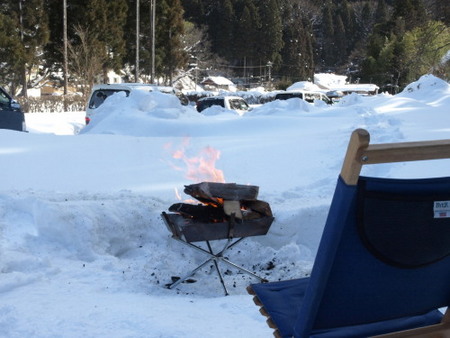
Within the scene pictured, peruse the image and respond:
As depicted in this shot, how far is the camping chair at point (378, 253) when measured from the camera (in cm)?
192

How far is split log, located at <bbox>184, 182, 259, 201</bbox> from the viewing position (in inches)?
167

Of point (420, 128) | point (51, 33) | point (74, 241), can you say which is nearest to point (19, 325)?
point (74, 241)

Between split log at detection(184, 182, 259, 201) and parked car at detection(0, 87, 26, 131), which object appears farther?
parked car at detection(0, 87, 26, 131)

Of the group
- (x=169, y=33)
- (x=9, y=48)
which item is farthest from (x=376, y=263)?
(x=169, y=33)

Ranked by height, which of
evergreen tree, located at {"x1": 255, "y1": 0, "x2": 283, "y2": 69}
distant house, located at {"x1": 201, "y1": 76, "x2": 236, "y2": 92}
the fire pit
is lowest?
distant house, located at {"x1": 201, "y1": 76, "x2": 236, "y2": 92}

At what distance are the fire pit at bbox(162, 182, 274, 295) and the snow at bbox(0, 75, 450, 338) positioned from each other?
36cm

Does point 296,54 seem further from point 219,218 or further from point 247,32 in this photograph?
point 219,218

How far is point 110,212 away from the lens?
16.5 feet

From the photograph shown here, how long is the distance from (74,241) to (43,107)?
24.3 metres

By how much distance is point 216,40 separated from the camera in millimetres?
77125

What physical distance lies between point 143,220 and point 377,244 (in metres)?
3.38

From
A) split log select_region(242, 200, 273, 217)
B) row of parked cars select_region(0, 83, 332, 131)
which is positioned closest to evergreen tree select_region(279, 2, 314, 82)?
row of parked cars select_region(0, 83, 332, 131)

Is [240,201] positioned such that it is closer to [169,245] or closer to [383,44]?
[169,245]

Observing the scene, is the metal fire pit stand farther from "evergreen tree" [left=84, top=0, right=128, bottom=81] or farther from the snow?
"evergreen tree" [left=84, top=0, right=128, bottom=81]
